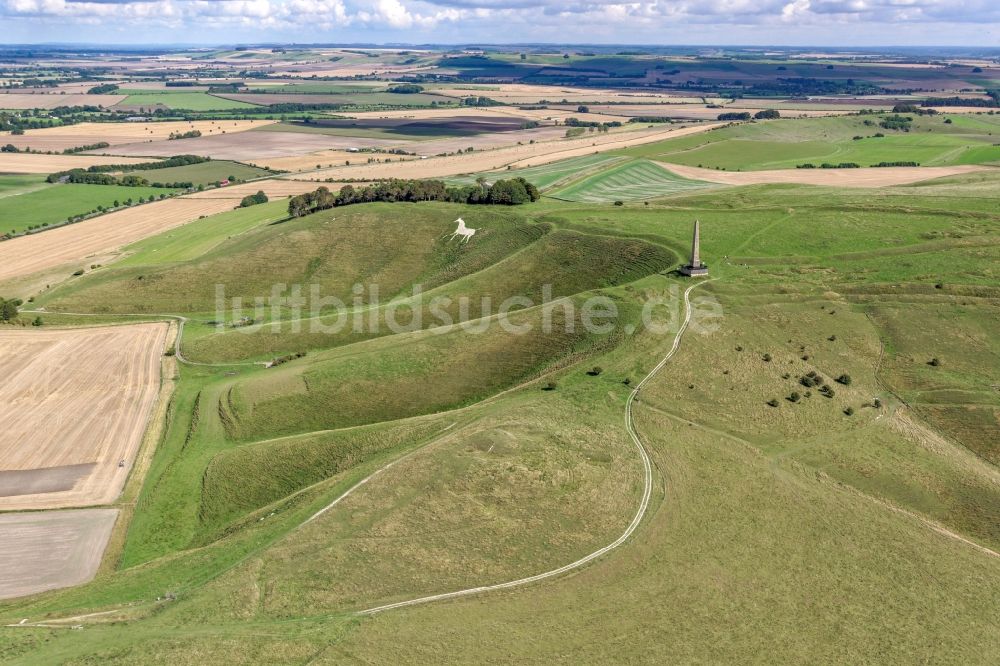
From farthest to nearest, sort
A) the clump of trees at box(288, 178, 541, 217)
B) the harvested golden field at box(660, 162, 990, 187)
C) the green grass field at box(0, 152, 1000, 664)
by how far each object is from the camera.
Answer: the harvested golden field at box(660, 162, 990, 187)
the clump of trees at box(288, 178, 541, 217)
the green grass field at box(0, 152, 1000, 664)

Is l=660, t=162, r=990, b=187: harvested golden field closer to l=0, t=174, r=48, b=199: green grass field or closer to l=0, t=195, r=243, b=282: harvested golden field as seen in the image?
l=0, t=195, r=243, b=282: harvested golden field

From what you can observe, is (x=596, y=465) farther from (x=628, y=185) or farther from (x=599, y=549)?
(x=628, y=185)

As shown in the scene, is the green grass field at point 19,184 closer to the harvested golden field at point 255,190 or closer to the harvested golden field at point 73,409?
the harvested golden field at point 255,190

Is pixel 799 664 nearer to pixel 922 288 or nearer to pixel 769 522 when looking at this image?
pixel 769 522

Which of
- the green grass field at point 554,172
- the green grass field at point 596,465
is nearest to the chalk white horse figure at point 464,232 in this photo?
the green grass field at point 596,465

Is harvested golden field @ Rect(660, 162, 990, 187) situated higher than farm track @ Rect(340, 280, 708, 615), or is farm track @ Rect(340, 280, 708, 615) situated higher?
harvested golden field @ Rect(660, 162, 990, 187)

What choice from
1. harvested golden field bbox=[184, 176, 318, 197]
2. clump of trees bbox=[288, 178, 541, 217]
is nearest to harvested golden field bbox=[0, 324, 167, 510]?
clump of trees bbox=[288, 178, 541, 217]

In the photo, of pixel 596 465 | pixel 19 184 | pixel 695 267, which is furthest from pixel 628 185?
pixel 19 184
